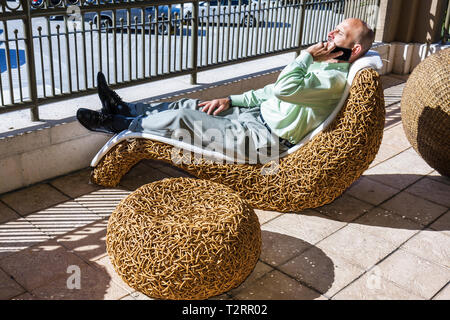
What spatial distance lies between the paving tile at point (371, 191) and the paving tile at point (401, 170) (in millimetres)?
100

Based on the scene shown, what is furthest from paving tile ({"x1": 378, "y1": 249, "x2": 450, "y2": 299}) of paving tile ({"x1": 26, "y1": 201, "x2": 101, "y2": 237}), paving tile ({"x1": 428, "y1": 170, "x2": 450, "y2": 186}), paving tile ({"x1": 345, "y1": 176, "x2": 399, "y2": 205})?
paving tile ({"x1": 26, "y1": 201, "x2": 101, "y2": 237})

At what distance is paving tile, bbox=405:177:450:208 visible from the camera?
4.96 meters

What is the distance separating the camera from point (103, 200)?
468 cm

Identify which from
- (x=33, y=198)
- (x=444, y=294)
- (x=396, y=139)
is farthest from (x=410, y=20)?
(x=33, y=198)

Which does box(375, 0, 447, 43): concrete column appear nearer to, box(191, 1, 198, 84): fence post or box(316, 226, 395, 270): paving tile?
box(191, 1, 198, 84): fence post

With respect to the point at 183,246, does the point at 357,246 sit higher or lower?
lower

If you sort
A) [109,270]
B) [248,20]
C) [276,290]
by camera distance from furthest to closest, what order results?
[248,20] → [109,270] → [276,290]

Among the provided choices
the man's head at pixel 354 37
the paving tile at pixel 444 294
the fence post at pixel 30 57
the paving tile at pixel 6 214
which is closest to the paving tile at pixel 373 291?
the paving tile at pixel 444 294

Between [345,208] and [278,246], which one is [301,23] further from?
[278,246]

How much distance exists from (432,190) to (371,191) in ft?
2.07

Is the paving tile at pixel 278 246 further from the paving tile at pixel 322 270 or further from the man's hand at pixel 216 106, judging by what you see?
the man's hand at pixel 216 106

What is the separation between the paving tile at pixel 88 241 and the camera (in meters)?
3.89
